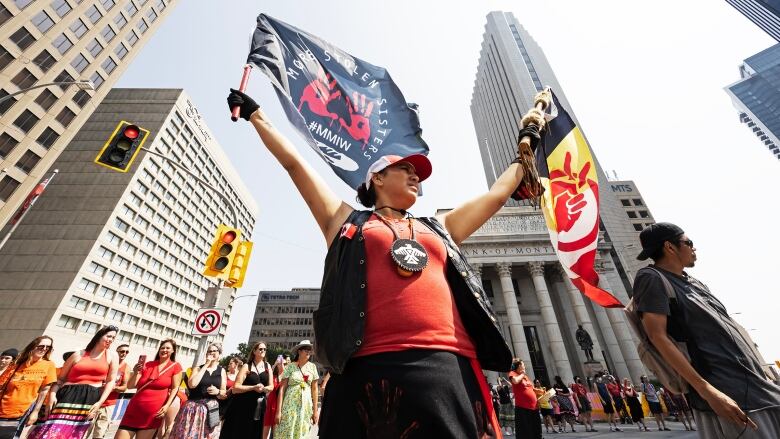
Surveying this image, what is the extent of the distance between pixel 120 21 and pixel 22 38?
13439 mm

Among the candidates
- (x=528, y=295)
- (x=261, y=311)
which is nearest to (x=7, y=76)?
(x=528, y=295)

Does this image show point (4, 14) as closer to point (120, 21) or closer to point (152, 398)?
point (120, 21)

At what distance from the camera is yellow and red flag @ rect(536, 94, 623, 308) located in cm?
363

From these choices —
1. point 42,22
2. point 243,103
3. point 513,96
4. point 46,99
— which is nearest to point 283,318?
point 46,99

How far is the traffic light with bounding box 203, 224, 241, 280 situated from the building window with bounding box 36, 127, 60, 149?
42136 millimetres

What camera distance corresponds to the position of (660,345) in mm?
2193

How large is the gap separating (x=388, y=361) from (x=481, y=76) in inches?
3023

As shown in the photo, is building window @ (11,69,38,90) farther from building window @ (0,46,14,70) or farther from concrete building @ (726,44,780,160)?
concrete building @ (726,44,780,160)

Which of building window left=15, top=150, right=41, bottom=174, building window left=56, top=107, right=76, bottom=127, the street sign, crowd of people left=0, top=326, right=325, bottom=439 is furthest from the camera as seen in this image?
building window left=56, top=107, right=76, bottom=127

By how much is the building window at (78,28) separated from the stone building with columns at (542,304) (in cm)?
4799

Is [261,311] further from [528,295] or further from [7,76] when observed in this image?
[528,295]

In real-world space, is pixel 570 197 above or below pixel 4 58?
below

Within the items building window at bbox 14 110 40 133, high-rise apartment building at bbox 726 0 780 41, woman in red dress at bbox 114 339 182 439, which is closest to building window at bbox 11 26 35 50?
building window at bbox 14 110 40 133

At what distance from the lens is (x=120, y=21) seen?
41406 mm
